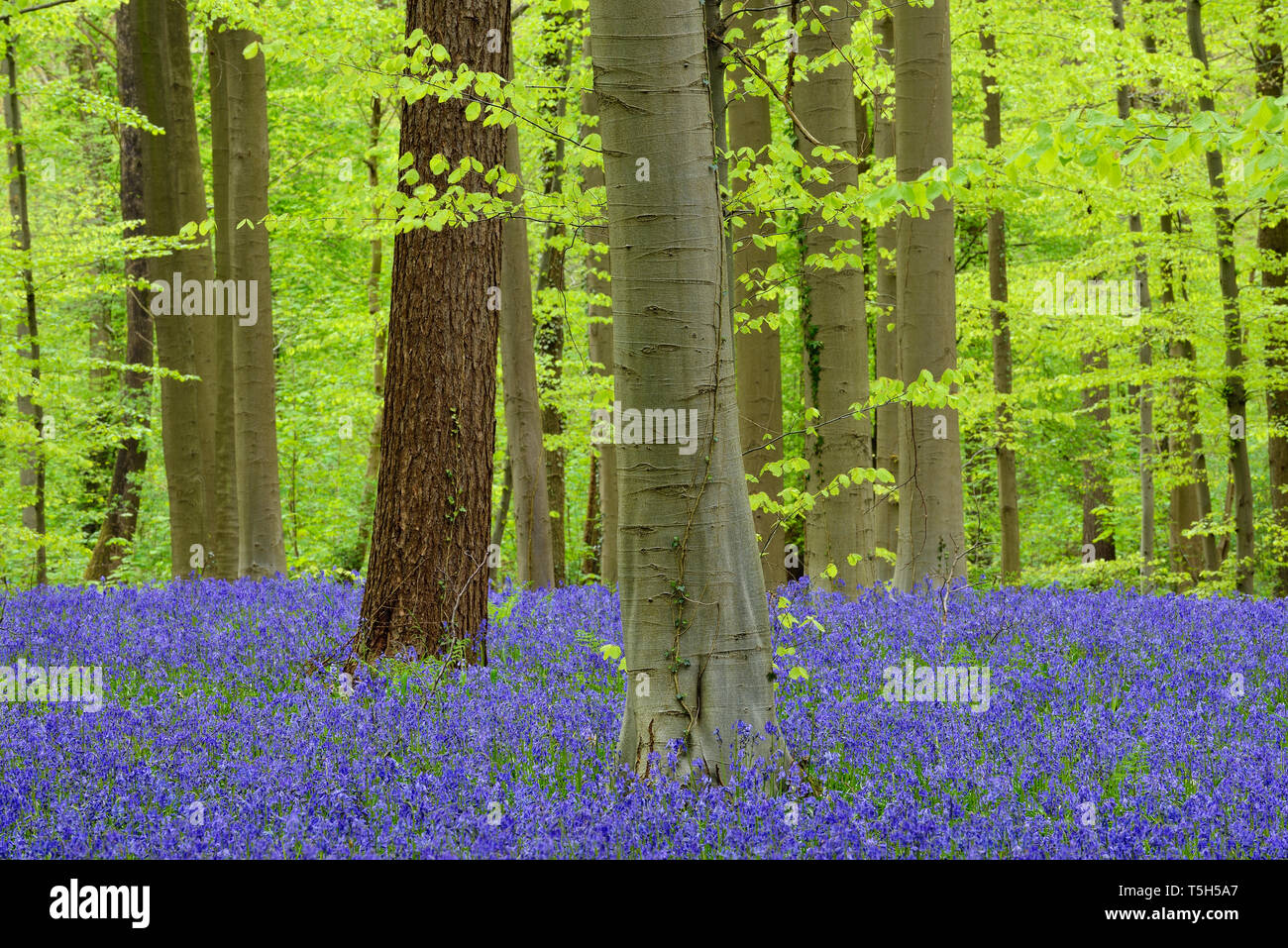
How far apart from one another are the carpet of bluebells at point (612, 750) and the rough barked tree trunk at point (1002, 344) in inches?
363

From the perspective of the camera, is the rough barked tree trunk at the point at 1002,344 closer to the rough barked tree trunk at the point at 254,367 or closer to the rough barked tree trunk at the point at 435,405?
the rough barked tree trunk at the point at 254,367

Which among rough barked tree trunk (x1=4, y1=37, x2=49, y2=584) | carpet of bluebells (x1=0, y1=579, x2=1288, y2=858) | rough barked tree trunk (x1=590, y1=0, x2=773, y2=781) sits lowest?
carpet of bluebells (x1=0, y1=579, x2=1288, y2=858)

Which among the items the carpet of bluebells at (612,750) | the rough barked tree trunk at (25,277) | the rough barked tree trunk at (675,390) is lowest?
the carpet of bluebells at (612,750)

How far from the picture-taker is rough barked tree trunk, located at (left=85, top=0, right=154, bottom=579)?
1859 cm

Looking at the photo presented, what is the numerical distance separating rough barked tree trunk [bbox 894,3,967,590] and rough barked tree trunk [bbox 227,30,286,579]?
23.2 feet

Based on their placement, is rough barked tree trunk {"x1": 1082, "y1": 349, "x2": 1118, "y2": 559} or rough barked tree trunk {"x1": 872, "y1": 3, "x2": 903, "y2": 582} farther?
rough barked tree trunk {"x1": 1082, "y1": 349, "x2": 1118, "y2": 559}

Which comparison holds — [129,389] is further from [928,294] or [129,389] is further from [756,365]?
[928,294]

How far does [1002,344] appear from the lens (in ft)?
57.9

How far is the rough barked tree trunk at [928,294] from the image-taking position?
9203 millimetres

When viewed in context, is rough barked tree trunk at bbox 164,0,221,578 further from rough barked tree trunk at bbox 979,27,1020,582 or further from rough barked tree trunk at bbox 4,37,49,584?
rough barked tree trunk at bbox 979,27,1020,582

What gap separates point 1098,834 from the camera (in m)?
3.70

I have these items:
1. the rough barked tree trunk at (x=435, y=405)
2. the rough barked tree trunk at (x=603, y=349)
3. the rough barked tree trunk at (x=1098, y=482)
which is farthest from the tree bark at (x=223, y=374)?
the rough barked tree trunk at (x=1098, y=482)

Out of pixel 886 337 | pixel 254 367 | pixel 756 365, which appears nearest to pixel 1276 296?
pixel 886 337

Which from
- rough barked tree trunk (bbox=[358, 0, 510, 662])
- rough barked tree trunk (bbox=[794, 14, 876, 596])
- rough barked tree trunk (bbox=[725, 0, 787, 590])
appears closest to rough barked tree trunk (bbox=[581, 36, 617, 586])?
rough barked tree trunk (bbox=[725, 0, 787, 590])
